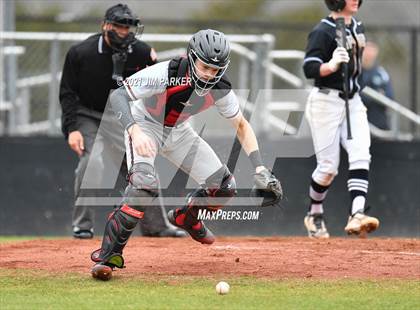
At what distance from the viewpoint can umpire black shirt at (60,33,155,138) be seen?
11492 millimetres

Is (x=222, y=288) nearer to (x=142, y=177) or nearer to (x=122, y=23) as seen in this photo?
(x=142, y=177)

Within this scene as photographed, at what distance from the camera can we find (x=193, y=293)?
7414 millimetres

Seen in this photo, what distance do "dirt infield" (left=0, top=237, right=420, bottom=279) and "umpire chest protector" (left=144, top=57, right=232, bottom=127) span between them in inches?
51.0

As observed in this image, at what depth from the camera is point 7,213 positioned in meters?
14.2

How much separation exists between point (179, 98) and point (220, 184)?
85 centimetres

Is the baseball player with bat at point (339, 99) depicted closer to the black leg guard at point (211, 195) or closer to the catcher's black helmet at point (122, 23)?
the catcher's black helmet at point (122, 23)

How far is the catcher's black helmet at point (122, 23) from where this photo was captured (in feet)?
36.3

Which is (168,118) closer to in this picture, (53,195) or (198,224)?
(198,224)

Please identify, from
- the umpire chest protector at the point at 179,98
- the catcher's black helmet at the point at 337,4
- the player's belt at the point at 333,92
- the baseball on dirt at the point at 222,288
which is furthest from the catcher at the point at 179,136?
the catcher's black helmet at the point at 337,4

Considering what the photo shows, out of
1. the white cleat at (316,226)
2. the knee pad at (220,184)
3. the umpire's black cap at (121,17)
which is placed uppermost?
Result: the umpire's black cap at (121,17)

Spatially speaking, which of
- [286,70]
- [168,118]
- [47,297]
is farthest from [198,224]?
[286,70]

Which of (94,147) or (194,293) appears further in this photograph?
(94,147)

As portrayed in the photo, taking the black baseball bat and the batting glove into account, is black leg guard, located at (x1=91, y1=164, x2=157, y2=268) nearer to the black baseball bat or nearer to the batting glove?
the batting glove

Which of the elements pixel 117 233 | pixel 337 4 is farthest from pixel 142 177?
pixel 337 4
